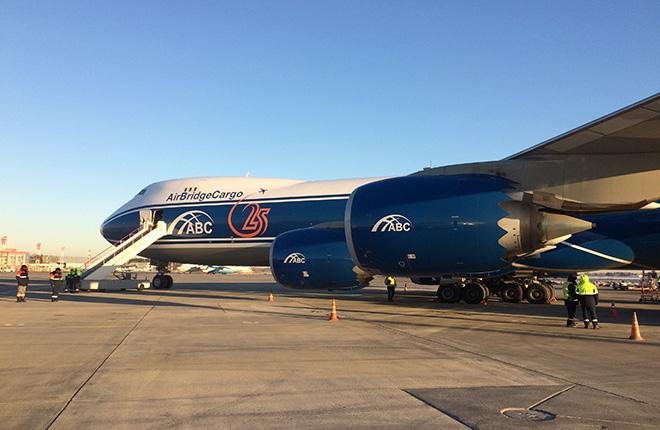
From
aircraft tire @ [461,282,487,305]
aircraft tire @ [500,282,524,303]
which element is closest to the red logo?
aircraft tire @ [461,282,487,305]

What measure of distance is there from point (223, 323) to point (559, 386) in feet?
27.4

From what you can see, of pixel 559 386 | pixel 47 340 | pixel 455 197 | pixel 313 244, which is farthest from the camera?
pixel 313 244

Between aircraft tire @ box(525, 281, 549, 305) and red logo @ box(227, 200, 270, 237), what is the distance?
11.2 meters

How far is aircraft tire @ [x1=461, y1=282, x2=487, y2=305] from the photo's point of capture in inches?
749

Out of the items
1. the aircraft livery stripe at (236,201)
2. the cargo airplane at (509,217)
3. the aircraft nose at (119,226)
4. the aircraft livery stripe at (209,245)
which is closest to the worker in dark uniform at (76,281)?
the aircraft livery stripe at (209,245)

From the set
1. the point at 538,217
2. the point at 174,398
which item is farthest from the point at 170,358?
the point at 538,217

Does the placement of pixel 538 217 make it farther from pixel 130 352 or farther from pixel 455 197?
pixel 130 352

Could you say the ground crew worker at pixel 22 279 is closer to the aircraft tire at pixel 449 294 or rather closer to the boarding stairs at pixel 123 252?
the boarding stairs at pixel 123 252

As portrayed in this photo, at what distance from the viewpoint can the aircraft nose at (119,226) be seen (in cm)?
2802

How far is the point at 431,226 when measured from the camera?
11.7m

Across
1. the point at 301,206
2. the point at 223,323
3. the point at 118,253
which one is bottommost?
the point at 223,323

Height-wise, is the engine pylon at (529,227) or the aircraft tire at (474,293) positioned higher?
the engine pylon at (529,227)

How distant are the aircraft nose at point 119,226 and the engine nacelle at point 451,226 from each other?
18.9 metres

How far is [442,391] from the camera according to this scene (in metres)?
5.89
